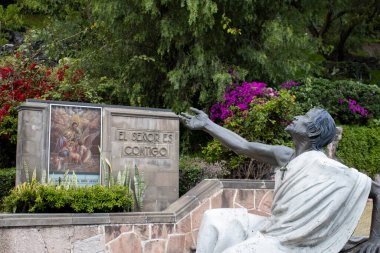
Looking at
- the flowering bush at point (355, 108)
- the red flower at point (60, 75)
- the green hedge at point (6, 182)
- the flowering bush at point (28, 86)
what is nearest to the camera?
the green hedge at point (6, 182)

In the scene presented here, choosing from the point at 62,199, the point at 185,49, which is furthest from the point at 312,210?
the point at 185,49

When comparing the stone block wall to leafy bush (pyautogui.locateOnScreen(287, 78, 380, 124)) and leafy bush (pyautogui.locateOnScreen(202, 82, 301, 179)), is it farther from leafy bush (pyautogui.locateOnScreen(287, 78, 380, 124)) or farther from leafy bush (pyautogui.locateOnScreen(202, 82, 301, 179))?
leafy bush (pyautogui.locateOnScreen(287, 78, 380, 124))

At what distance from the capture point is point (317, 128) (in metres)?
3.86

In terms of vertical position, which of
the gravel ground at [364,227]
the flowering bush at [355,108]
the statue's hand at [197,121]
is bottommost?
the gravel ground at [364,227]

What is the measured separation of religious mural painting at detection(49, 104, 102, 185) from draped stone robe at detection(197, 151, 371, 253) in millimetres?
6060

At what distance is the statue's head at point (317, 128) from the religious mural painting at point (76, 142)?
6.16 m

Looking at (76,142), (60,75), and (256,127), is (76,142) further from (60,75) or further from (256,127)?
(60,75)

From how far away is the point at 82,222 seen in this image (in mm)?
7449

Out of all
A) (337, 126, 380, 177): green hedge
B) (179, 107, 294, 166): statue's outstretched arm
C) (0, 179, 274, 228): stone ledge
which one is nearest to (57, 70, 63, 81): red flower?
(0, 179, 274, 228): stone ledge

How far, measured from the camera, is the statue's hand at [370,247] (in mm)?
3662

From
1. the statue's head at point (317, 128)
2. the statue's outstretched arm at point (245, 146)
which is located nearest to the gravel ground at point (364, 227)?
the statue's outstretched arm at point (245, 146)

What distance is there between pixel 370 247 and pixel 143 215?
15.4 ft

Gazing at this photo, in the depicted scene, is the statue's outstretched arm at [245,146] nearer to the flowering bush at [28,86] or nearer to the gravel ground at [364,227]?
the gravel ground at [364,227]

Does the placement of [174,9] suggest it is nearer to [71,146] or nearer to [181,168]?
[181,168]
